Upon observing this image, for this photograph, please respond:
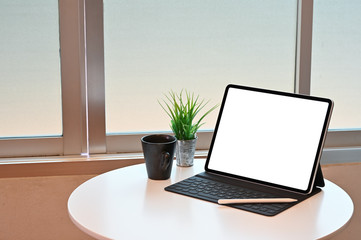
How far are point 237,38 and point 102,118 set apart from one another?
1.86ft

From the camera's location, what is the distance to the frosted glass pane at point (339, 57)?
203cm

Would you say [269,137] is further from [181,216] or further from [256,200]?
[181,216]

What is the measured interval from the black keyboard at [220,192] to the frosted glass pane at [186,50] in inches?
22.7

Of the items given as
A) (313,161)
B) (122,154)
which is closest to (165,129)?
(122,154)

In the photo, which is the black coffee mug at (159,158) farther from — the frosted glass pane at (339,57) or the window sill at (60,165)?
the frosted glass pane at (339,57)

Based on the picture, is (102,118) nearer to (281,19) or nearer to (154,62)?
(154,62)

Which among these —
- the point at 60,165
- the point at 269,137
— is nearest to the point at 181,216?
the point at 269,137

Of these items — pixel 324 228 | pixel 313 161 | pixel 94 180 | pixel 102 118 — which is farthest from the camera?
pixel 102 118

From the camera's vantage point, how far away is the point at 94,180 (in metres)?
1.46

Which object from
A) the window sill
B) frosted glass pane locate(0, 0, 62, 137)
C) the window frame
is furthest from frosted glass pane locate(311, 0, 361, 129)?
frosted glass pane locate(0, 0, 62, 137)

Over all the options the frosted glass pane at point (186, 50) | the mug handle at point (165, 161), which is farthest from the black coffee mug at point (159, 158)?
the frosted glass pane at point (186, 50)

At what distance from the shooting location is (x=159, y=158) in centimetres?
144

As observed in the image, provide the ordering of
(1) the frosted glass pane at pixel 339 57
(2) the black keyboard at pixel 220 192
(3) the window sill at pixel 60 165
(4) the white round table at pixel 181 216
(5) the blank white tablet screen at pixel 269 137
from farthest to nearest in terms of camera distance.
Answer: (1) the frosted glass pane at pixel 339 57
(3) the window sill at pixel 60 165
(5) the blank white tablet screen at pixel 269 137
(2) the black keyboard at pixel 220 192
(4) the white round table at pixel 181 216

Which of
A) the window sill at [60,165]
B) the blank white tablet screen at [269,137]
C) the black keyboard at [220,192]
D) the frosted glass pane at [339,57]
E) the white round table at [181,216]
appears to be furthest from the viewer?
the frosted glass pane at [339,57]
